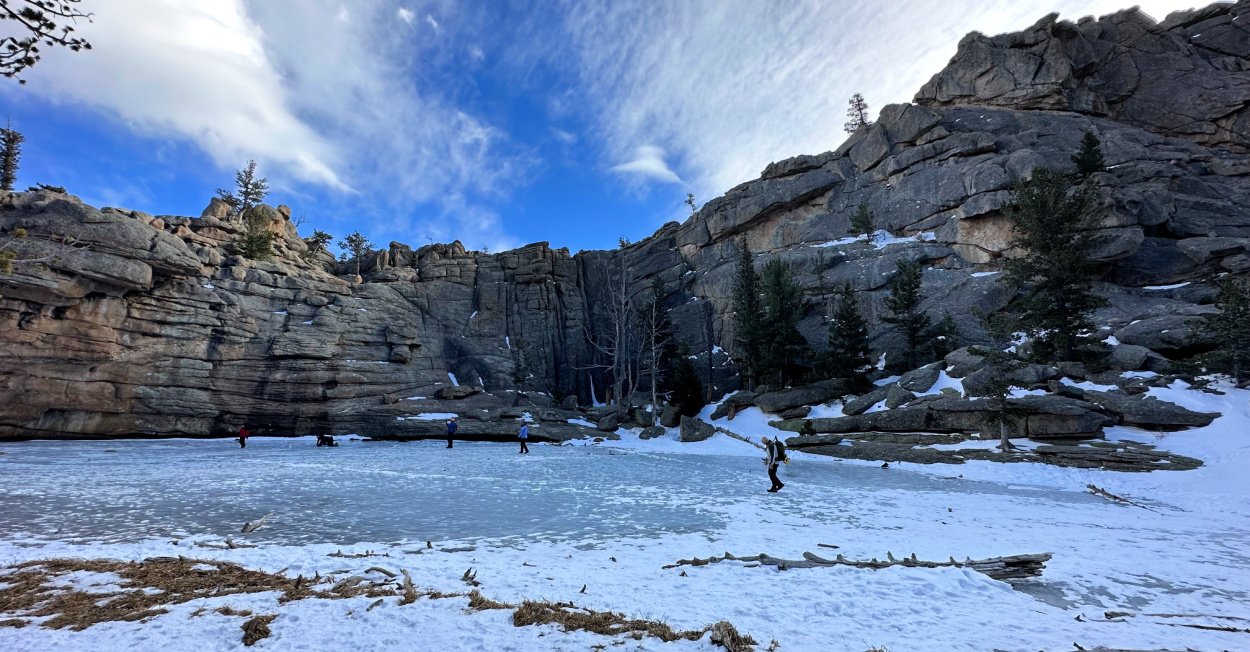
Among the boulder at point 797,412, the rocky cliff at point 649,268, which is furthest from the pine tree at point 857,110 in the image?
the boulder at point 797,412

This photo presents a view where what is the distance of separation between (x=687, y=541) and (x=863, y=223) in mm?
42545

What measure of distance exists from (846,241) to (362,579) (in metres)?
47.4

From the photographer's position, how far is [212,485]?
552 inches

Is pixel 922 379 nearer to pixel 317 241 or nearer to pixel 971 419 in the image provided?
pixel 971 419

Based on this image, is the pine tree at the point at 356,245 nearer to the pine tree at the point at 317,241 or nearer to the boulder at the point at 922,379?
the pine tree at the point at 317,241

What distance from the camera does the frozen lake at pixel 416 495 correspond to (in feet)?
29.7

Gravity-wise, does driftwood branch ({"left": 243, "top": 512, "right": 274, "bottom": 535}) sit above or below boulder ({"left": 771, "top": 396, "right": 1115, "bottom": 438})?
below

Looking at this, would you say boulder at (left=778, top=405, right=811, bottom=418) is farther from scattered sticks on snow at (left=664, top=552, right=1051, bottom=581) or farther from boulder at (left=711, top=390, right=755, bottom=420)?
scattered sticks on snow at (left=664, top=552, right=1051, bottom=581)

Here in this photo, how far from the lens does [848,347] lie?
3086cm

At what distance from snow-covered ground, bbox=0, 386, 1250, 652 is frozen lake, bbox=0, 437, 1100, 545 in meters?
0.10

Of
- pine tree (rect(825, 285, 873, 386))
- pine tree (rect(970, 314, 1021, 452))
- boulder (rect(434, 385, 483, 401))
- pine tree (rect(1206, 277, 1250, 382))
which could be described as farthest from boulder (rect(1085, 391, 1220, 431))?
boulder (rect(434, 385, 483, 401))

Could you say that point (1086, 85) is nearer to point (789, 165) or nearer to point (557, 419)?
point (789, 165)

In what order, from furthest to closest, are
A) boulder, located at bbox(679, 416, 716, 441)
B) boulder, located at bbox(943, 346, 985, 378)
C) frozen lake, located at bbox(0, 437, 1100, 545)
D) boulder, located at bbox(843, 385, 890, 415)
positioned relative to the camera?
boulder, located at bbox(679, 416, 716, 441), boulder, located at bbox(843, 385, 890, 415), boulder, located at bbox(943, 346, 985, 378), frozen lake, located at bbox(0, 437, 1100, 545)

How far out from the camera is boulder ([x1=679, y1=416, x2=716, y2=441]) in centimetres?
3011
